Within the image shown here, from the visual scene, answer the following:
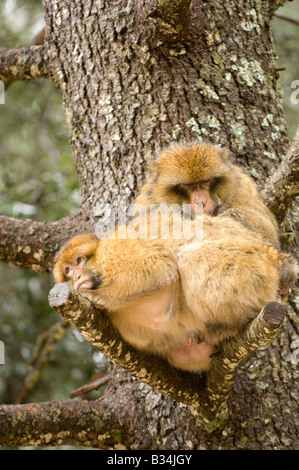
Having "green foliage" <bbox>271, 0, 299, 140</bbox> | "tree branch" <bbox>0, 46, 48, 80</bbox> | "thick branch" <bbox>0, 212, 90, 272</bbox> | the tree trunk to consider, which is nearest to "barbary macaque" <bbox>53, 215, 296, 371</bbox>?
the tree trunk

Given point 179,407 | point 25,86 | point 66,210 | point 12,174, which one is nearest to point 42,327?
point 66,210

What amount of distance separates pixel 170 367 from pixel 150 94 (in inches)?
63.6

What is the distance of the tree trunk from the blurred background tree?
5.06ft

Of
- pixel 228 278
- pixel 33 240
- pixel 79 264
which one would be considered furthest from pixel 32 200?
pixel 228 278

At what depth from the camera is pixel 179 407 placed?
2865mm

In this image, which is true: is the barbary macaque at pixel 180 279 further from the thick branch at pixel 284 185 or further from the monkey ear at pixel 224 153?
the monkey ear at pixel 224 153

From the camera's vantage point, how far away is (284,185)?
2.87 meters

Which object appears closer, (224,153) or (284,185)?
(284,185)

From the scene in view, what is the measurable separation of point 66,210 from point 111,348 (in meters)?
3.02

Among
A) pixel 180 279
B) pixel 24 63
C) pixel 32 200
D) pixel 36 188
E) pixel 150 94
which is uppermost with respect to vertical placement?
pixel 24 63

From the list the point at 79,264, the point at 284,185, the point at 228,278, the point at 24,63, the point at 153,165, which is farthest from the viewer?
the point at 24,63

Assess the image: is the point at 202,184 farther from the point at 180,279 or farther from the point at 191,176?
the point at 180,279

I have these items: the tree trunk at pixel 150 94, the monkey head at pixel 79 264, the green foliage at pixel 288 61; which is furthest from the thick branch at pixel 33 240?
the green foliage at pixel 288 61
